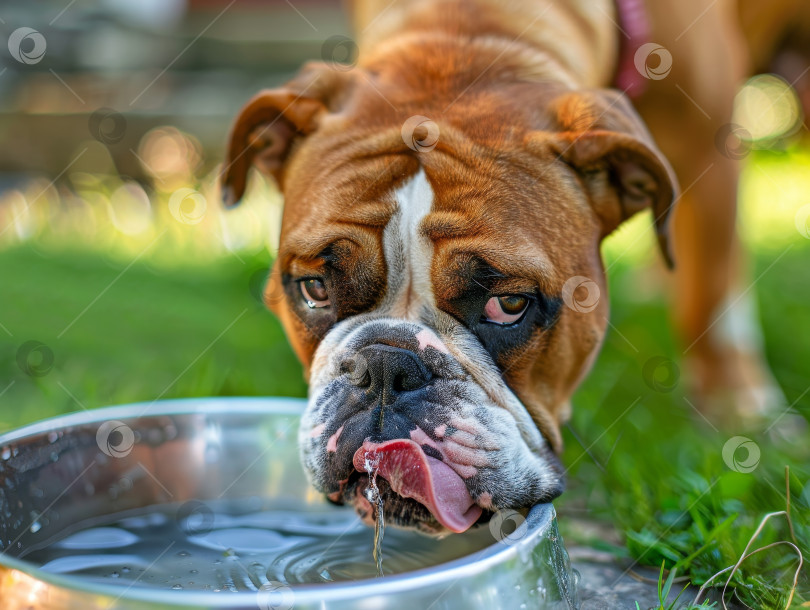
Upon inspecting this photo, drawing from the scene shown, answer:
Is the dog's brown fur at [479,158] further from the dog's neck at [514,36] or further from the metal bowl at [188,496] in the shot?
the metal bowl at [188,496]

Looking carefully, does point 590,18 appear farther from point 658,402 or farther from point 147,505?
point 147,505

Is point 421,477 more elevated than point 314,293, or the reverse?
point 314,293

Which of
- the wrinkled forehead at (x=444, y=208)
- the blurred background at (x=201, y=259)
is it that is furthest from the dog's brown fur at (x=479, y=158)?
the blurred background at (x=201, y=259)

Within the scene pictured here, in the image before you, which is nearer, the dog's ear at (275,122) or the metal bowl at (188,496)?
the metal bowl at (188,496)

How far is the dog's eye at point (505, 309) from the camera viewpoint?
2.27 metres

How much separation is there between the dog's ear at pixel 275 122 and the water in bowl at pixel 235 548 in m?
1.05

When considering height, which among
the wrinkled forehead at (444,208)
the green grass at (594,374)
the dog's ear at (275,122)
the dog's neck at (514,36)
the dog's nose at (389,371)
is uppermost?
the dog's neck at (514,36)

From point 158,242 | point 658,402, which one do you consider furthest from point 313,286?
point 158,242

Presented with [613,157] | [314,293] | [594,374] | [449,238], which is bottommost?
[594,374]

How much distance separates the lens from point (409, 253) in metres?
2.28

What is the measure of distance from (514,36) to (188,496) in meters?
1.76

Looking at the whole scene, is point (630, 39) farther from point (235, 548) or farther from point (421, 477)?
point (235, 548)

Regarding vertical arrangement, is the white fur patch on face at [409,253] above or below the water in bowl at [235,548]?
above

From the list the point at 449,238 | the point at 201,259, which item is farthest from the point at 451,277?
the point at 201,259
